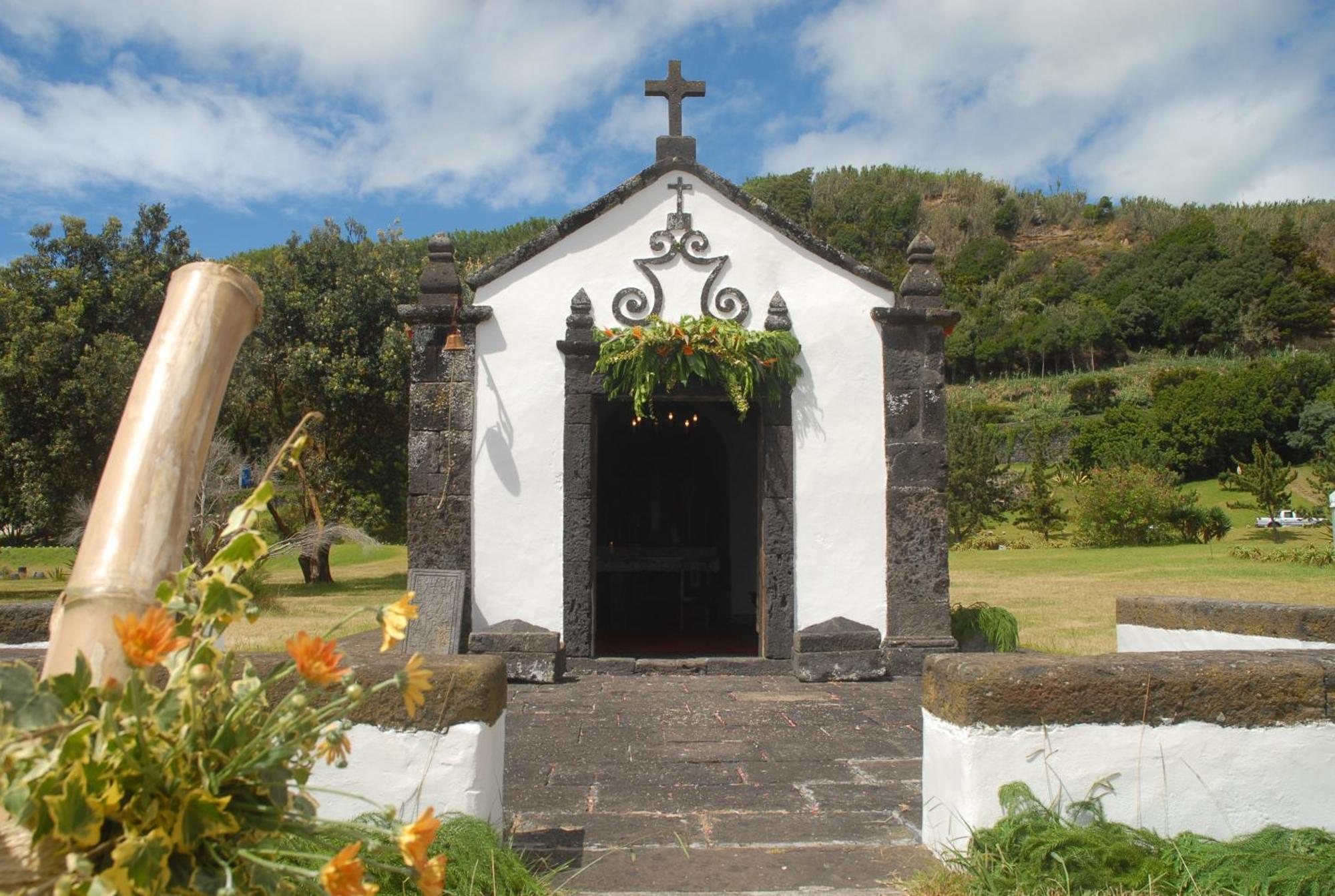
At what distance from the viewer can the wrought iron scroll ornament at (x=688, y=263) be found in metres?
7.79

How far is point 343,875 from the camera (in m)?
1.55

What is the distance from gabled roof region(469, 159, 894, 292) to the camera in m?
7.73

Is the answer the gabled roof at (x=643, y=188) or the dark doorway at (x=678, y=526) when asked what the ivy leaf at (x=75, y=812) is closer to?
the gabled roof at (x=643, y=188)

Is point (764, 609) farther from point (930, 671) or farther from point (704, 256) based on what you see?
point (930, 671)

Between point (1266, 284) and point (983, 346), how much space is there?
1405cm

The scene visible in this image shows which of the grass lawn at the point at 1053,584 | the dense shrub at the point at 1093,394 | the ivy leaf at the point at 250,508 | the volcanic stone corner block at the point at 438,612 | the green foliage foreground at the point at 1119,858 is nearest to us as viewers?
the ivy leaf at the point at 250,508

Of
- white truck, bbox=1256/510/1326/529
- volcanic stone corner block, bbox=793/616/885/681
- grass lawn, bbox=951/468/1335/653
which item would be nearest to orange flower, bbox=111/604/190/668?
volcanic stone corner block, bbox=793/616/885/681

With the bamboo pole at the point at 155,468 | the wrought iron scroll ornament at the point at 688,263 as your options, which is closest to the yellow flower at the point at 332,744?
the bamboo pole at the point at 155,468

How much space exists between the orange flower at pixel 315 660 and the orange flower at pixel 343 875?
10.8 inches

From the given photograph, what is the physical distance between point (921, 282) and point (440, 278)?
12.3 feet

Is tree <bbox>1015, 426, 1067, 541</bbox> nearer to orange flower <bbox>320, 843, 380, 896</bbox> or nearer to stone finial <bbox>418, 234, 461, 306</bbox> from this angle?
stone finial <bbox>418, 234, 461, 306</bbox>

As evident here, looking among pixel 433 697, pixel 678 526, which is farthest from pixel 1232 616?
pixel 678 526

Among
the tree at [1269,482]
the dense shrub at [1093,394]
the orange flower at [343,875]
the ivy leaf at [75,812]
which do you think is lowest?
the orange flower at [343,875]

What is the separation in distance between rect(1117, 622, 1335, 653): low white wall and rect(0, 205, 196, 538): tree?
13.9m
